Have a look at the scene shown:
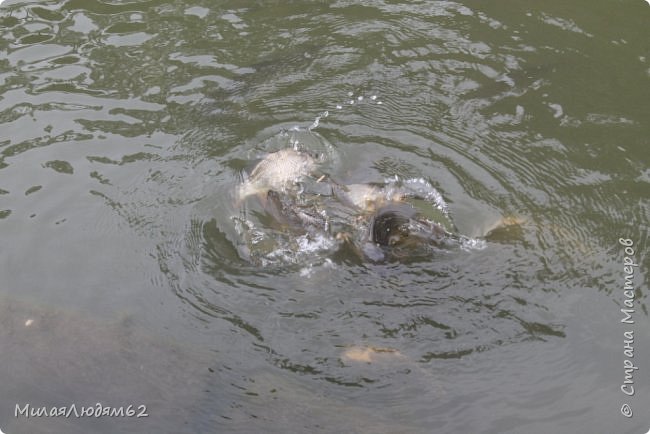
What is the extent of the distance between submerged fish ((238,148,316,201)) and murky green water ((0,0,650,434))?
206 mm

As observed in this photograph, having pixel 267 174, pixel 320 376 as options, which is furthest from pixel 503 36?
pixel 320 376

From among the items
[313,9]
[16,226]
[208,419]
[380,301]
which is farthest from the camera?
[313,9]

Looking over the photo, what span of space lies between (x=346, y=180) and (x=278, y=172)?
0.67 meters

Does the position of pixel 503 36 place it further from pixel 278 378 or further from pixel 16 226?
pixel 16 226

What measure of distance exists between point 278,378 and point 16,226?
3105 mm

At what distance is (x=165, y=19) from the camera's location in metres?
8.15

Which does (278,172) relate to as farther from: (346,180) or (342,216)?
(342,216)

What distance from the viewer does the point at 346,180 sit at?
19.7ft

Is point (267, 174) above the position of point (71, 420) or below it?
above

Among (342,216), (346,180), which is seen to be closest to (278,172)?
(346,180)

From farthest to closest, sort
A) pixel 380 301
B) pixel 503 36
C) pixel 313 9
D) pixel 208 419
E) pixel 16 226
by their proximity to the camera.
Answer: pixel 313 9 → pixel 503 36 → pixel 16 226 → pixel 380 301 → pixel 208 419

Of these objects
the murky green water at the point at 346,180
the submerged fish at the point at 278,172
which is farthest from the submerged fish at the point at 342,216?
the murky green water at the point at 346,180

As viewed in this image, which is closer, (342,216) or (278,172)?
(342,216)

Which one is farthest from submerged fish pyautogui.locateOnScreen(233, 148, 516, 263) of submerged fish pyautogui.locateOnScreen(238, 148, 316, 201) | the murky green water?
the murky green water
